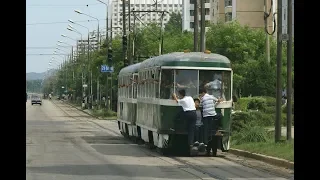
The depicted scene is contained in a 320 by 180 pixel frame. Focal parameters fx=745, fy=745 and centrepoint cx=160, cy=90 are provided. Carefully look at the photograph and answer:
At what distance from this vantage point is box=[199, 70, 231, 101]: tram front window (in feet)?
76.0

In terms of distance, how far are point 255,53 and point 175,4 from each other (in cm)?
10129

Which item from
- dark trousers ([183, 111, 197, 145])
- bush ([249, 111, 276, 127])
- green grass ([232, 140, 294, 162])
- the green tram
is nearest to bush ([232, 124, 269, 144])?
green grass ([232, 140, 294, 162])

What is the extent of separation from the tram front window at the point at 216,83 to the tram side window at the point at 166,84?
93 centimetres

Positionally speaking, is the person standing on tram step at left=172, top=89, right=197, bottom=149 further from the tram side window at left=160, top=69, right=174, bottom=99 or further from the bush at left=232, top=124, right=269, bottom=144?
the bush at left=232, top=124, right=269, bottom=144

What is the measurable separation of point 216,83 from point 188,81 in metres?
0.91

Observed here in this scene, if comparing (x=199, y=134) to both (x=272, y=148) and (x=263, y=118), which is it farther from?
(x=263, y=118)

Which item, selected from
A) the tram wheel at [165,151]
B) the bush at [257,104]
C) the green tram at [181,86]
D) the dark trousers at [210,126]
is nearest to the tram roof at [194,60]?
the green tram at [181,86]

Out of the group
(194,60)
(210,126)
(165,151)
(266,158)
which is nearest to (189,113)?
(210,126)

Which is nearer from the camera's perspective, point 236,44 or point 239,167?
point 239,167

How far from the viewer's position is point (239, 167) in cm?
1966
